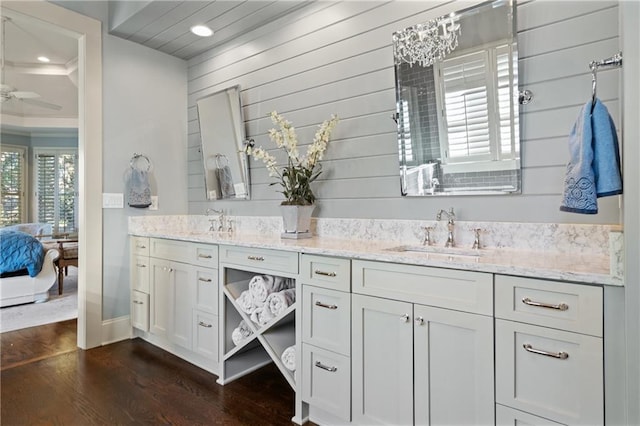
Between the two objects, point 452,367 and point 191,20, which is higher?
point 191,20

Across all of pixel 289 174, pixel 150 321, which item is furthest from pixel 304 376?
pixel 150 321

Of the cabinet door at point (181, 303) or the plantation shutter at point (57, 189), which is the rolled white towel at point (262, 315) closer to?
the cabinet door at point (181, 303)

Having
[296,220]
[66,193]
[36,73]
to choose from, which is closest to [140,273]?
[296,220]

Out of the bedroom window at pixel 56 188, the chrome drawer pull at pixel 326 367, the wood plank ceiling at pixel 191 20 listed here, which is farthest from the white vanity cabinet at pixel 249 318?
the bedroom window at pixel 56 188

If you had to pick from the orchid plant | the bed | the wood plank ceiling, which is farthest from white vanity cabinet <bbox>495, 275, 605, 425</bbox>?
the bed

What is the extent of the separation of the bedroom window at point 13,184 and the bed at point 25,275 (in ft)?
10.4

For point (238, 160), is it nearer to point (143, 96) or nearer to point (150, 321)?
point (143, 96)

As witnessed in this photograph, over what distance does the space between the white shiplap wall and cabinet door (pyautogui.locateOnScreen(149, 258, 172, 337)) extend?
0.72 m

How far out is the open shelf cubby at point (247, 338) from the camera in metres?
2.13

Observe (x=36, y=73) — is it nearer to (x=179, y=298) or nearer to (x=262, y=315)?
(x=179, y=298)

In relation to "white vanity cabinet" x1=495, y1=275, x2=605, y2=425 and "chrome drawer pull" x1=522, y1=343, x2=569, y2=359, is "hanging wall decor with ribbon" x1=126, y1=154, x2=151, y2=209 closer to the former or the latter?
"white vanity cabinet" x1=495, y1=275, x2=605, y2=425

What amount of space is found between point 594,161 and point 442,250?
2.62ft

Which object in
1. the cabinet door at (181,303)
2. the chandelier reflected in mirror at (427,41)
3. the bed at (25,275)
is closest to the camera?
the chandelier reflected in mirror at (427,41)

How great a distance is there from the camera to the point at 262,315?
7.05 ft
